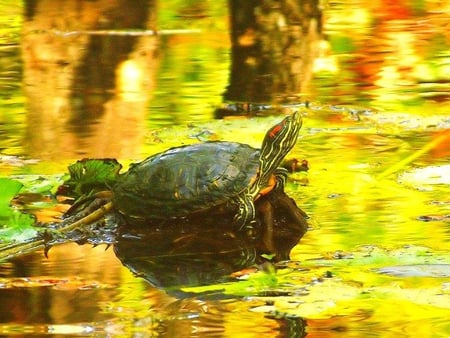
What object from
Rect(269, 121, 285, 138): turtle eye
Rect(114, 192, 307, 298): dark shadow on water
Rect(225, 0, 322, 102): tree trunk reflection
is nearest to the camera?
Rect(114, 192, 307, 298): dark shadow on water

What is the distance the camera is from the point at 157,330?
2.58 m

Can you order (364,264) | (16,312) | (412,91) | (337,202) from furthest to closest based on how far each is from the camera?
(412,91) < (337,202) < (364,264) < (16,312)

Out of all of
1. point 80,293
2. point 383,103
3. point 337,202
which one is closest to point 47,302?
point 80,293

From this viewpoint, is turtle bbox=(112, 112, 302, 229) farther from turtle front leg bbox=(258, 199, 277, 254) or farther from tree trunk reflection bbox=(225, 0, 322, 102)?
tree trunk reflection bbox=(225, 0, 322, 102)

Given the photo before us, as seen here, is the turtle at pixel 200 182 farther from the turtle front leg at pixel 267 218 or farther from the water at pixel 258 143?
the water at pixel 258 143

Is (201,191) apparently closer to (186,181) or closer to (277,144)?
(186,181)

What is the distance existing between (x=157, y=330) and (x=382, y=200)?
53.2 inches

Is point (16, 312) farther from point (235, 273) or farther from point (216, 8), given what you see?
point (216, 8)

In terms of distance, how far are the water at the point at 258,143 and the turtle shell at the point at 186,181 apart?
0.19 metres

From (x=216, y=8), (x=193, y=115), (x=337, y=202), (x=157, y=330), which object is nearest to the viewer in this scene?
(x=157, y=330)

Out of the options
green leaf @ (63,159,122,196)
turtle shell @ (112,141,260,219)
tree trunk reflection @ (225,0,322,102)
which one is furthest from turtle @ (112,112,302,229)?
tree trunk reflection @ (225,0,322,102)

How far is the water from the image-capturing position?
8.82 feet

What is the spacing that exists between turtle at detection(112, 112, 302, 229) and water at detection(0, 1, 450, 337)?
0.18 meters

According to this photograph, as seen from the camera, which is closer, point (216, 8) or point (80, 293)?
point (80, 293)
